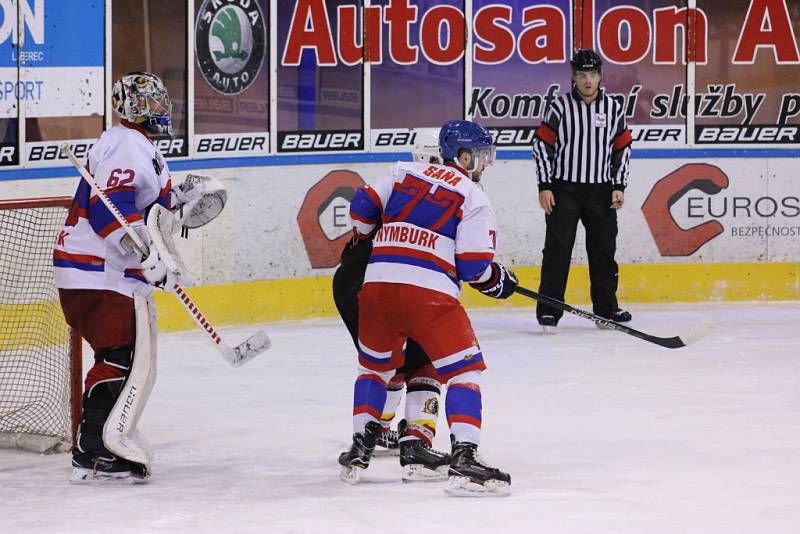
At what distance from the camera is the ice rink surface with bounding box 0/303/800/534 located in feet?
12.4

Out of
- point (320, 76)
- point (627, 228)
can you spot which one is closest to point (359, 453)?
point (320, 76)

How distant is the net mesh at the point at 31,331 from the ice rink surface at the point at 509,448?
31cm

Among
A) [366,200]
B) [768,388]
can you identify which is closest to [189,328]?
[768,388]

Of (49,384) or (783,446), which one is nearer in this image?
(783,446)

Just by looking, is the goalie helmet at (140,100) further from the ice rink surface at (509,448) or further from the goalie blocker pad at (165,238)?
the ice rink surface at (509,448)

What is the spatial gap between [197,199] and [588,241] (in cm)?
347

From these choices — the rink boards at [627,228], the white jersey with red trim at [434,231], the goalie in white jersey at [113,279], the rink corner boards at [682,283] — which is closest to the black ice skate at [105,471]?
the goalie in white jersey at [113,279]

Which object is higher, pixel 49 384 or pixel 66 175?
pixel 66 175

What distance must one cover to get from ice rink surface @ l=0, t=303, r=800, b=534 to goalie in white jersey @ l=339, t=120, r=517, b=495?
17cm

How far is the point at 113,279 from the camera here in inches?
168

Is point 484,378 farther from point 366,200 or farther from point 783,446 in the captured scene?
point 366,200

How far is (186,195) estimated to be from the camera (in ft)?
14.4

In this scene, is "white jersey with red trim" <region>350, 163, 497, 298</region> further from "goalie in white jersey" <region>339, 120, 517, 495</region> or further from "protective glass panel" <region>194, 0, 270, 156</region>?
"protective glass panel" <region>194, 0, 270, 156</region>

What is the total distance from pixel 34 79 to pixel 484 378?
2.34m
